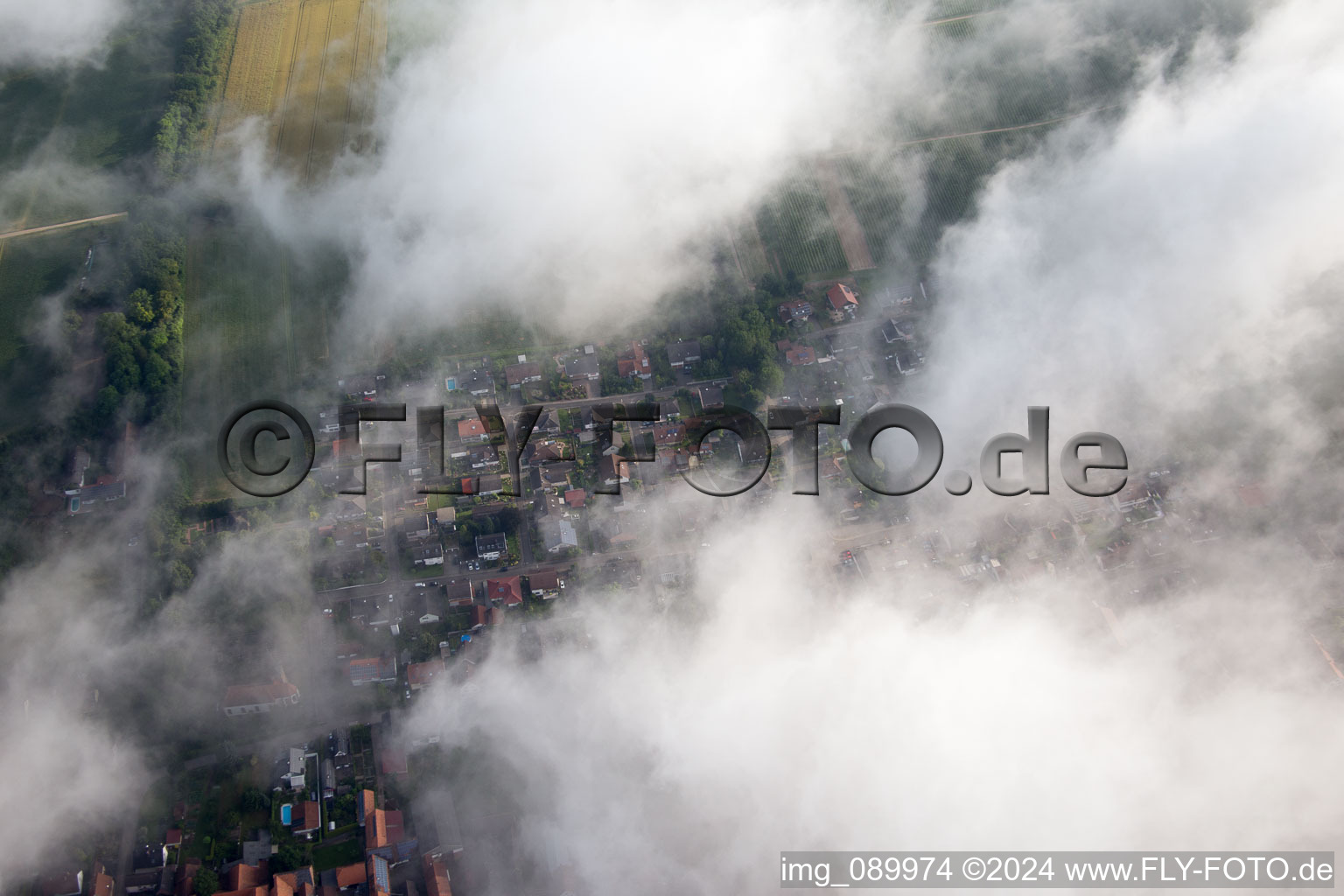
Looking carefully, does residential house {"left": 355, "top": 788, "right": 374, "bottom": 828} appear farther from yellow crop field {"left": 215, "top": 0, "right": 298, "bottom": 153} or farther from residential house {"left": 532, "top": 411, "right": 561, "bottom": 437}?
yellow crop field {"left": 215, "top": 0, "right": 298, "bottom": 153}

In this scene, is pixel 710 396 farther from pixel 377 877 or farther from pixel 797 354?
pixel 377 877

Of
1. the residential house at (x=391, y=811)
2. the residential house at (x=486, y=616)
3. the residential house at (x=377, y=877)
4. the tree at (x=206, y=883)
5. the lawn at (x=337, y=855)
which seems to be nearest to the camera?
the tree at (x=206, y=883)

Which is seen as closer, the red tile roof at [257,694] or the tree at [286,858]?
the tree at [286,858]

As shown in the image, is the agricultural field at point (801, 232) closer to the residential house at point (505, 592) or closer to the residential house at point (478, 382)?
the residential house at point (478, 382)

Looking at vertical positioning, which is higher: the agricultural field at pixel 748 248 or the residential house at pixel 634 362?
the agricultural field at pixel 748 248

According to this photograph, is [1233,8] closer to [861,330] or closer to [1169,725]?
[861,330]

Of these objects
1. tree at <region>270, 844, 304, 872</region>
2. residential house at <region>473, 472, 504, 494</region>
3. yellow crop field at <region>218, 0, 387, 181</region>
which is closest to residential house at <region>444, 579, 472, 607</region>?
residential house at <region>473, 472, 504, 494</region>

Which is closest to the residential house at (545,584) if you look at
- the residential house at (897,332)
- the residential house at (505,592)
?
the residential house at (505,592)
